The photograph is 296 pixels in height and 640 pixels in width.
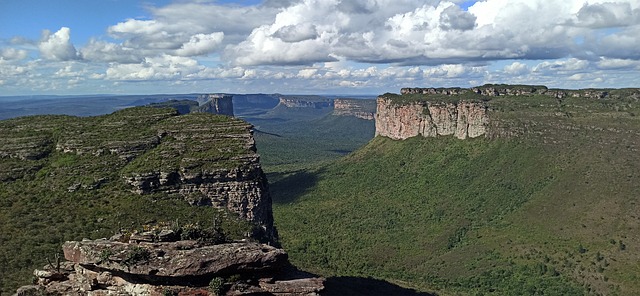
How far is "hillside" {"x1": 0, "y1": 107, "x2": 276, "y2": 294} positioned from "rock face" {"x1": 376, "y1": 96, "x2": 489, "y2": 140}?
94553 millimetres

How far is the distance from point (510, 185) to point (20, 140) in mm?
106269

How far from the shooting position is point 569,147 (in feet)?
403

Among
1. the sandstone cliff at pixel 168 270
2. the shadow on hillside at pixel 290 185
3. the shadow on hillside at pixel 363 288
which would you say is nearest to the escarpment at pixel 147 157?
the shadow on hillside at pixel 363 288

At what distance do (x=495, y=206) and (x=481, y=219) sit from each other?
22.0 feet

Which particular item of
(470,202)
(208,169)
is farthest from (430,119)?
(208,169)

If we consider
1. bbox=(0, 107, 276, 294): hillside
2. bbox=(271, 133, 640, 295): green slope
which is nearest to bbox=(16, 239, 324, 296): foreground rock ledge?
bbox=(0, 107, 276, 294): hillside

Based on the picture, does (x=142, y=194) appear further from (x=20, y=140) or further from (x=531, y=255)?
(x=531, y=255)

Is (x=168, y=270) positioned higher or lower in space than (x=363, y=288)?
higher

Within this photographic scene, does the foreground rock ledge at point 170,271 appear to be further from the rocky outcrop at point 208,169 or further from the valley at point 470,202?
the rocky outcrop at point 208,169

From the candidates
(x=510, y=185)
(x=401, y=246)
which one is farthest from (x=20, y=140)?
(x=510, y=185)

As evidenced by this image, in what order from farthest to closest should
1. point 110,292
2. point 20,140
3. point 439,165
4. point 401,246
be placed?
point 439,165, point 401,246, point 20,140, point 110,292

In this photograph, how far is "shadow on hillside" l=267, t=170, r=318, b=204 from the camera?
5827 inches

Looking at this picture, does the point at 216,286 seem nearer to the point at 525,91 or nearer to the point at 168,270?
the point at 168,270

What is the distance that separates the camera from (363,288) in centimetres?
6912
